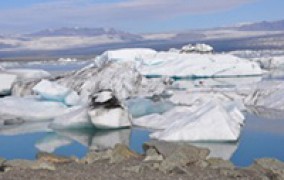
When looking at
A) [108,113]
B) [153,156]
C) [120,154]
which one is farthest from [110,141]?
[153,156]

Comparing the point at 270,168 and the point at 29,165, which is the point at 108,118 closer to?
the point at 29,165

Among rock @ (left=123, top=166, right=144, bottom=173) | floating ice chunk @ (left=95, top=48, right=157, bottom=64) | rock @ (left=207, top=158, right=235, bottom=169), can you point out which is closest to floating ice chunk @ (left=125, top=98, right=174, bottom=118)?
rock @ (left=207, top=158, right=235, bottom=169)

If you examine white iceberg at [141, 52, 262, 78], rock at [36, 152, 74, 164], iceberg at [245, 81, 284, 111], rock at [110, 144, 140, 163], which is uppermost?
rock at [110, 144, 140, 163]

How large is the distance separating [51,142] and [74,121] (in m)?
1.02

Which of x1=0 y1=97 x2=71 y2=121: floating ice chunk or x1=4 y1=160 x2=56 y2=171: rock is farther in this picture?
x1=0 y1=97 x2=71 y2=121: floating ice chunk

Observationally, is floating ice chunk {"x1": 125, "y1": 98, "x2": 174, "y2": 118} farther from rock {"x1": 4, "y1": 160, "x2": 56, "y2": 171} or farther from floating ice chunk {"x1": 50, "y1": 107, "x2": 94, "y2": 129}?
rock {"x1": 4, "y1": 160, "x2": 56, "y2": 171}

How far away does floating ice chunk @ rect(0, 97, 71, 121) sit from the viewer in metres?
9.73

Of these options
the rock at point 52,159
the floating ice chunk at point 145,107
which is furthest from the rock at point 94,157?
the floating ice chunk at point 145,107

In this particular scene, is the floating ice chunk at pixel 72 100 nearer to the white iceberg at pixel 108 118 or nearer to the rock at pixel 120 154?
the white iceberg at pixel 108 118

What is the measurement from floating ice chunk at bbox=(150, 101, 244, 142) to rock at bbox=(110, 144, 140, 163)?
46.1 inches

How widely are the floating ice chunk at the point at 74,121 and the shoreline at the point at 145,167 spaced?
256 cm

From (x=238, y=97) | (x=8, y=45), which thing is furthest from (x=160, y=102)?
(x=8, y=45)

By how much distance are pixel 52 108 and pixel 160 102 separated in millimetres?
2026

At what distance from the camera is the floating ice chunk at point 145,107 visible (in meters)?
10.1
